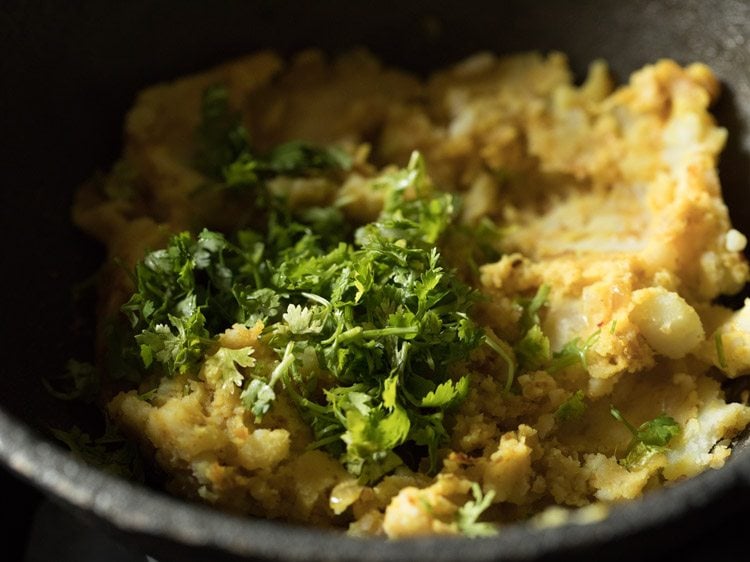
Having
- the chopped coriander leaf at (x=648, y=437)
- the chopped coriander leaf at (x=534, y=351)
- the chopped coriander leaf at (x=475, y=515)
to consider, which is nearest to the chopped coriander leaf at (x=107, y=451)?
the chopped coriander leaf at (x=475, y=515)

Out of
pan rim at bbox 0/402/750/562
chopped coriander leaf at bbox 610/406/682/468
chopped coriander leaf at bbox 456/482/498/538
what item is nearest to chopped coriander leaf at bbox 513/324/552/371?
chopped coriander leaf at bbox 610/406/682/468

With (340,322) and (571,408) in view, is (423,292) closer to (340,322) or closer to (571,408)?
(340,322)

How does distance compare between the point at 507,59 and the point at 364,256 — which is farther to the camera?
the point at 507,59

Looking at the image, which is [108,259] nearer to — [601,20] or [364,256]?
[364,256]

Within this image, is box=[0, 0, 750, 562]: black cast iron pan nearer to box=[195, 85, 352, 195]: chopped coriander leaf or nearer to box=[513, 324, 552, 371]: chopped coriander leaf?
box=[195, 85, 352, 195]: chopped coriander leaf

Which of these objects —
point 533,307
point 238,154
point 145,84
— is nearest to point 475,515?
point 533,307

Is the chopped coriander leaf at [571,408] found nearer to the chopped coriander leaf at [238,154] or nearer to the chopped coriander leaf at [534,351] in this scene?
the chopped coriander leaf at [534,351]

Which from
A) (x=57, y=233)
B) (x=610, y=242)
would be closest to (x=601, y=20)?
(x=610, y=242)
